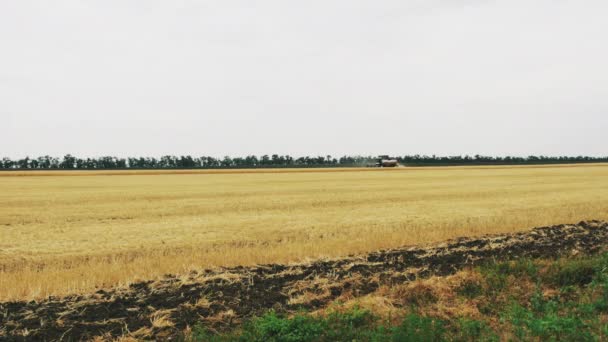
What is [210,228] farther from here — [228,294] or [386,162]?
[386,162]

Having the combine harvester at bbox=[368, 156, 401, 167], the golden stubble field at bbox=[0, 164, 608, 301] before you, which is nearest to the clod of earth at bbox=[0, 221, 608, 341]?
the golden stubble field at bbox=[0, 164, 608, 301]

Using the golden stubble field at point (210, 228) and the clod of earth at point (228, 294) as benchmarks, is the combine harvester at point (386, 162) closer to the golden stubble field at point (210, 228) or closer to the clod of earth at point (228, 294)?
the golden stubble field at point (210, 228)

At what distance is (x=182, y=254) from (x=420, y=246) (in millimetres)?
7864

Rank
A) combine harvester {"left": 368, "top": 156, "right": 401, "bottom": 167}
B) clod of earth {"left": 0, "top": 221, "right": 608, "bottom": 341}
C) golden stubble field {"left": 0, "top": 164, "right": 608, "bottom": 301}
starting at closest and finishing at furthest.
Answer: clod of earth {"left": 0, "top": 221, "right": 608, "bottom": 341} < golden stubble field {"left": 0, "top": 164, "right": 608, "bottom": 301} < combine harvester {"left": 368, "top": 156, "right": 401, "bottom": 167}

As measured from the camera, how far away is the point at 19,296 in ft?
32.1

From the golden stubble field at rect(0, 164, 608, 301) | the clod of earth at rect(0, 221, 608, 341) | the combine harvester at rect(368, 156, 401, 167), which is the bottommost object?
the golden stubble field at rect(0, 164, 608, 301)

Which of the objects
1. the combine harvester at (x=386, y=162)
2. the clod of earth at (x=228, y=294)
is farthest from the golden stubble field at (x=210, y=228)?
the combine harvester at (x=386, y=162)

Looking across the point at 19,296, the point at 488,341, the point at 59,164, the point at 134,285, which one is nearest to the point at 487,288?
the point at 488,341

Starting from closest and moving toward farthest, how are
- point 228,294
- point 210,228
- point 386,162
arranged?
point 228,294 < point 210,228 < point 386,162

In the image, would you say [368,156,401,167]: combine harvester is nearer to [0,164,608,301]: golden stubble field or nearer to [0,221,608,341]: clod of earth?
[0,164,608,301]: golden stubble field

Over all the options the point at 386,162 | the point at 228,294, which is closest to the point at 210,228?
the point at 228,294

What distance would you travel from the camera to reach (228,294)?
31.3 ft

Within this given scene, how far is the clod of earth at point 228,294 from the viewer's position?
305 inches

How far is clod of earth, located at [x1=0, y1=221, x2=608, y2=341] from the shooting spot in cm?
774
